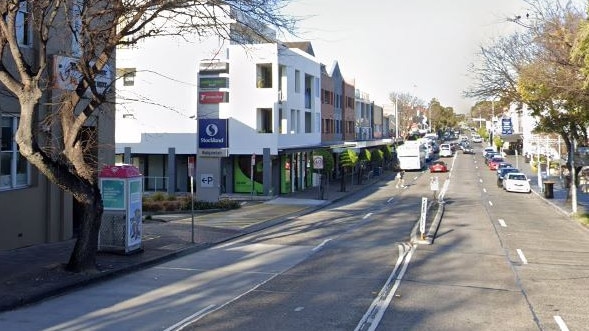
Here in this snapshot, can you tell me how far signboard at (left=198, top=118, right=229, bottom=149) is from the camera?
98.3 ft

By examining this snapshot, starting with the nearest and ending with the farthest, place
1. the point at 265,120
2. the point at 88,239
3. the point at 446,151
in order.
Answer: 1. the point at 88,239
2. the point at 265,120
3. the point at 446,151

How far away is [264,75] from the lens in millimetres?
42906

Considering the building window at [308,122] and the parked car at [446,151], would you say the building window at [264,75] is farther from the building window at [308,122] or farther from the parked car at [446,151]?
the parked car at [446,151]

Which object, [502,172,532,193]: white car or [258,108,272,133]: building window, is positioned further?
[502,172,532,193]: white car

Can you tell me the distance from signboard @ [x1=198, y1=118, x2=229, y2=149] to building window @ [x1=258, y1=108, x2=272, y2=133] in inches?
466

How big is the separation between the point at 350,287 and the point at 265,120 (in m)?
30.7

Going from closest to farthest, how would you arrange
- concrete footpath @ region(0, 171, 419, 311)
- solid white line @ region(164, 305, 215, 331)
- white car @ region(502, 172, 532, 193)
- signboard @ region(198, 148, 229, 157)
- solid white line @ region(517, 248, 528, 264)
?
solid white line @ region(164, 305, 215, 331) < concrete footpath @ region(0, 171, 419, 311) < solid white line @ region(517, 248, 528, 264) < signboard @ region(198, 148, 229, 157) < white car @ region(502, 172, 532, 193)

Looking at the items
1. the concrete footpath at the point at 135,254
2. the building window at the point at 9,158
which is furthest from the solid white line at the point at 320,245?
the building window at the point at 9,158

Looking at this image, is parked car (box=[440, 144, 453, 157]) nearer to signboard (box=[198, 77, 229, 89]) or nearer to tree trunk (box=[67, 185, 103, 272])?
signboard (box=[198, 77, 229, 89])

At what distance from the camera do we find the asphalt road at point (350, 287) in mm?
10023

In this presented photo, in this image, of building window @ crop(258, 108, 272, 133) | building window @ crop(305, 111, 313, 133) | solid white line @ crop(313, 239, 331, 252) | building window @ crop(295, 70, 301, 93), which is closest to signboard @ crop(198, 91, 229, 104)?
building window @ crop(258, 108, 272, 133)

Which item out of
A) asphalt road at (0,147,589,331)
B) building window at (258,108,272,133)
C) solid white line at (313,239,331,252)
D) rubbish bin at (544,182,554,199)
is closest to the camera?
asphalt road at (0,147,589,331)

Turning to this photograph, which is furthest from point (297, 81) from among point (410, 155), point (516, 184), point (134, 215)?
point (134, 215)

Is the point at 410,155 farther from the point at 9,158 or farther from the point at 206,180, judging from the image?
the point at 9,158
